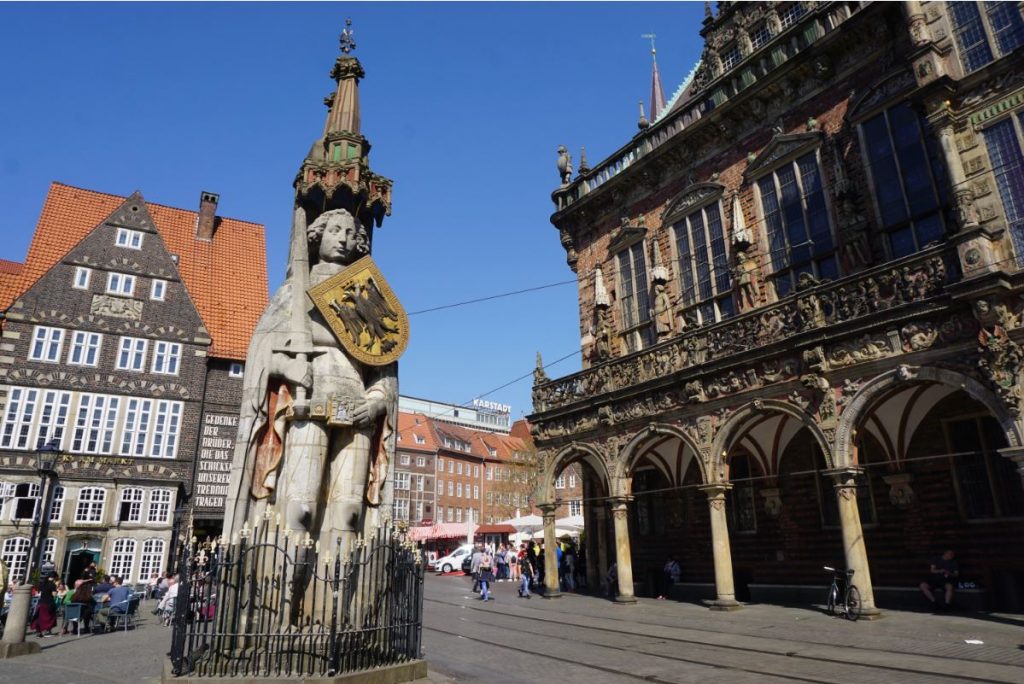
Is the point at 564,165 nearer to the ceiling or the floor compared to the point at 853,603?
nearer to the ceiling

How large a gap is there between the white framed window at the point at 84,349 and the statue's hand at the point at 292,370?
26091mm

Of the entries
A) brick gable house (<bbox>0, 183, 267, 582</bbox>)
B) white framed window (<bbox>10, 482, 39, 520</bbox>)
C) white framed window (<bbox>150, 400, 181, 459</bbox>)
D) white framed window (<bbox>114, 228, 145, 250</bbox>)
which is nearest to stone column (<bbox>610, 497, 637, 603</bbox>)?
brick gable house (<bbox>0, 183, 267, 582</bbox>)

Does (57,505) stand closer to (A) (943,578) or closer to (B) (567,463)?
(B) (567,463)

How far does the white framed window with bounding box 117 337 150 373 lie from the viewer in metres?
28.7

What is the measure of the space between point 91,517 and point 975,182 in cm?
3106

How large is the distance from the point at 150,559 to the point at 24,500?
17.1ft

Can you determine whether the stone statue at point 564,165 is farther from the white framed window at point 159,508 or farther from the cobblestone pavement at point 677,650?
the white framed window at point 159,508

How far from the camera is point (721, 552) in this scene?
15.2m

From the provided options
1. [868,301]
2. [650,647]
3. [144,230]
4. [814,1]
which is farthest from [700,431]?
[144,230]

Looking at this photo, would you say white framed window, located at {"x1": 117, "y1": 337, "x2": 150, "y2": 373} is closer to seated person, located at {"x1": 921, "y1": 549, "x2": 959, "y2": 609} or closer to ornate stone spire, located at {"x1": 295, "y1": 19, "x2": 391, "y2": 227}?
ornate stone spire, located at {"x1": 295, "y1": 19, "x2": 391, "y2": 227}

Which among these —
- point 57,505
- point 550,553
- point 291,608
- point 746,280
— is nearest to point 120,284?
point 57,505

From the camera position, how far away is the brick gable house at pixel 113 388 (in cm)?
2622

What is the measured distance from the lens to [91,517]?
2655cm

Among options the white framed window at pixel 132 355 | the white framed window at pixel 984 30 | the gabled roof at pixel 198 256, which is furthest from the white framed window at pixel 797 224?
the white framed window at pixel 132 355
